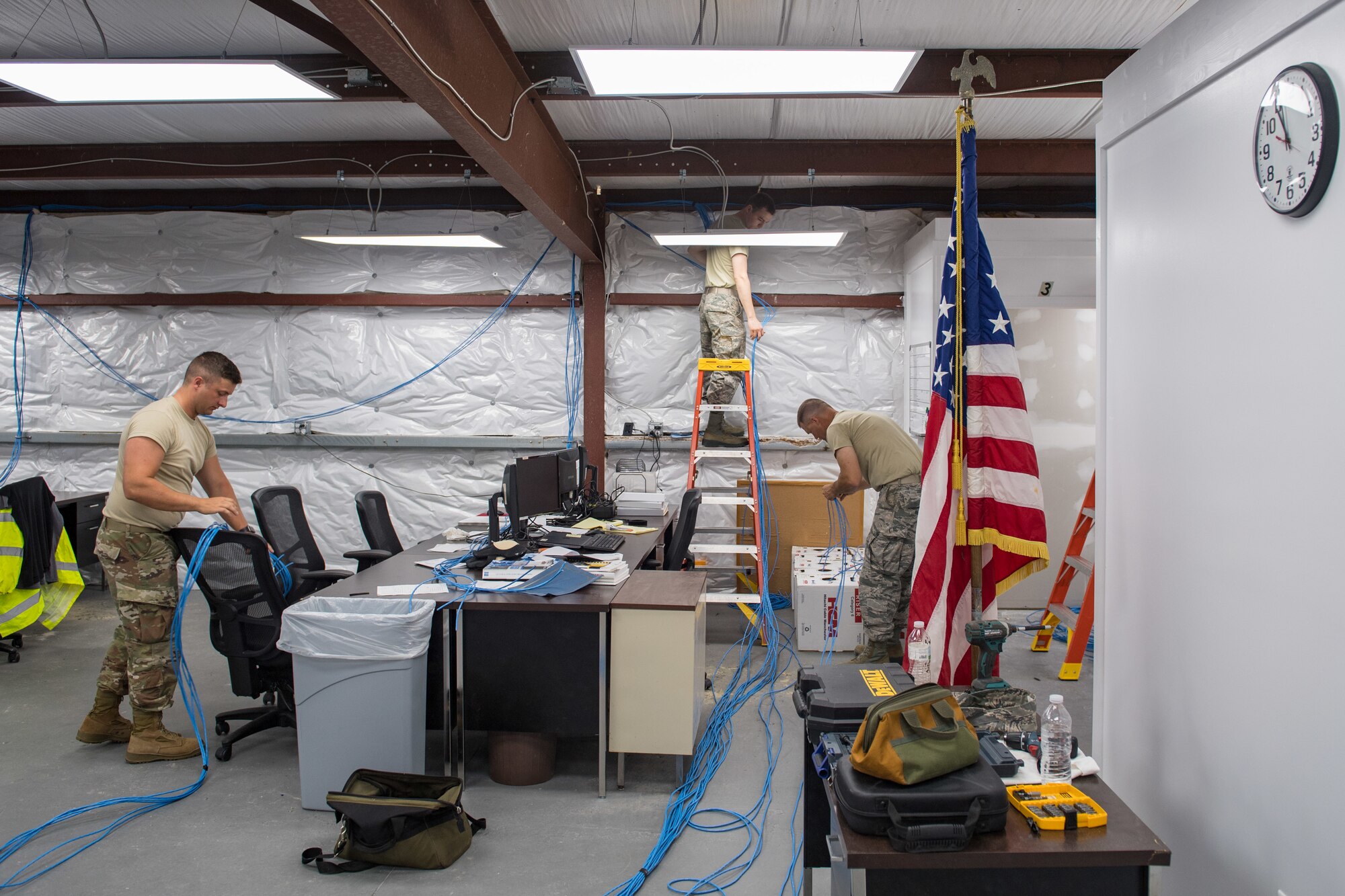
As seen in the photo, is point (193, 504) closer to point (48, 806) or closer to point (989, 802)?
point (48, 806)

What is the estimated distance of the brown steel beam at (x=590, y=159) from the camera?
4961 millimetres

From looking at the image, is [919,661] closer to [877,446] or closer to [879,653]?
[879,653]

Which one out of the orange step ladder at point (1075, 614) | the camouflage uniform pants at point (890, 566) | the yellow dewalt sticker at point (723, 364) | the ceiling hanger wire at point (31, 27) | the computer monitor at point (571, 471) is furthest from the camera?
the yellow dewalt sticker at point (723, 364)

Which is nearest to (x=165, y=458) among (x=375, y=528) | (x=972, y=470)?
(x=375, y=528)

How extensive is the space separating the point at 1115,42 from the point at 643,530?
3.11 m

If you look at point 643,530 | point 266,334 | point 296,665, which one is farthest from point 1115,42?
point 266,334

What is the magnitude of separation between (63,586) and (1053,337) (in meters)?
5.98

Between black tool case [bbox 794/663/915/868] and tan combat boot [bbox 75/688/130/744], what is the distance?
2.83 m

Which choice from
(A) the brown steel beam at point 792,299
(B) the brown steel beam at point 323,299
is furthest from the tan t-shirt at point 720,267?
(B) the brown steel beam at point 323,299

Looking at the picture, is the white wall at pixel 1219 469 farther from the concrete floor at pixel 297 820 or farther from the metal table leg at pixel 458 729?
the metal table leg at pixel 458 729

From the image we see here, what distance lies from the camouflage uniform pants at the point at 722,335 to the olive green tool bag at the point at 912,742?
3.93m

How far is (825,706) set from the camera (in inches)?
76.1

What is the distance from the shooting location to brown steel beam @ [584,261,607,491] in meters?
5.85

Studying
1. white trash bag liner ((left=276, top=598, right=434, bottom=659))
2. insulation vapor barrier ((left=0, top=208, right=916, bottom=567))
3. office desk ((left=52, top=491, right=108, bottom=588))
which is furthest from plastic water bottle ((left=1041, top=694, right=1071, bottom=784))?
office desk ((left=52, top=491, right=108, bottom=588))
